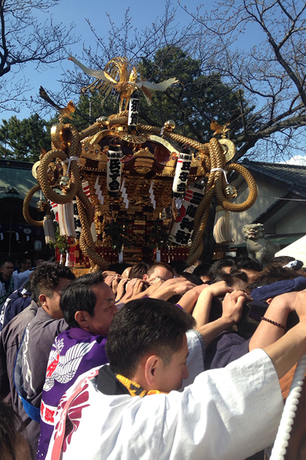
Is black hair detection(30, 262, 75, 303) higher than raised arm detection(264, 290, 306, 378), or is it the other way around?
raised arm detection(264, 290, 306, 378)

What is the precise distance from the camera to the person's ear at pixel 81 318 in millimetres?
1912

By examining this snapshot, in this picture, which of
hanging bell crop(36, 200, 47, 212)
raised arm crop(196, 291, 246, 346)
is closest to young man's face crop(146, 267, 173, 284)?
raised arm crop(196, 291, 246, 346)

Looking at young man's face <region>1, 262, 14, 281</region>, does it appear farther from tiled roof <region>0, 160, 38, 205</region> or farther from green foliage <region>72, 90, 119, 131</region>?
tiled roof <region>0, 160, 38, 205</region>

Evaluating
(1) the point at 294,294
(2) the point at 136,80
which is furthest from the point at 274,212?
(1) the point at 294,294

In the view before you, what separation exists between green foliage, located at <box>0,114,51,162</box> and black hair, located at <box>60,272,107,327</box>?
16.9 m

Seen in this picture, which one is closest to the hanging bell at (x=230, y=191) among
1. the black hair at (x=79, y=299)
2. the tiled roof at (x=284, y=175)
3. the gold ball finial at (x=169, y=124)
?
the gold ball finial at (x=169, y=124)

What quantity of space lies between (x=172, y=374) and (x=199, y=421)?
0.76 ft

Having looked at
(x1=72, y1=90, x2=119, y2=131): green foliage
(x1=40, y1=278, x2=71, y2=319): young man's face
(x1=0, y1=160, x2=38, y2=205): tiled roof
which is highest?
(x1=72, y1=90, x2=119, y2=131): green foliage

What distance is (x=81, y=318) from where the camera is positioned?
6.29 ft

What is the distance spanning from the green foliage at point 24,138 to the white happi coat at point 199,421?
17.9 metres

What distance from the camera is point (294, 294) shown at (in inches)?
55.7

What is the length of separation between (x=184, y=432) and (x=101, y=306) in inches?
40.3

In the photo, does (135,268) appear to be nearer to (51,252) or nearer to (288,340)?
(288,340)

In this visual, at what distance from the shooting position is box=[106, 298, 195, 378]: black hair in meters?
1.21
